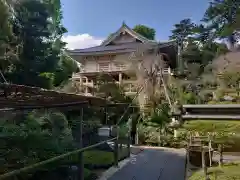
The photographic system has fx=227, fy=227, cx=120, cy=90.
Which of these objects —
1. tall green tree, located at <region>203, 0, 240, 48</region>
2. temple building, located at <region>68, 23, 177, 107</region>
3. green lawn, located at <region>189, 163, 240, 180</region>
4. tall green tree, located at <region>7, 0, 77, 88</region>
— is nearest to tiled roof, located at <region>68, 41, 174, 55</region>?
temple building, located at <region>68, 23, 177, 107</region>

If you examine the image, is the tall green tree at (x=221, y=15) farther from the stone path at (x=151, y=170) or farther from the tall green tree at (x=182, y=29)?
the stone path at (x=151, y=170)

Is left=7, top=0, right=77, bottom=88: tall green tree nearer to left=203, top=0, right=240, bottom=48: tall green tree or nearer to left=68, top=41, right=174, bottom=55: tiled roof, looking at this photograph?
left=68, top=41, right=174, bottom=55: tiled roof

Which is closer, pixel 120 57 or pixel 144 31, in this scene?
pixel 120 57

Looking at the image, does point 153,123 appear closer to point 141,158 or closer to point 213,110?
point 141,158

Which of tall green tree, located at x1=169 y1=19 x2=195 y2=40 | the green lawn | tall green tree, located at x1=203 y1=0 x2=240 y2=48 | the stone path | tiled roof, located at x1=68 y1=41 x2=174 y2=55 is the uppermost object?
tall green tree, located at x1=169 y1=19 x2=195 y2=40

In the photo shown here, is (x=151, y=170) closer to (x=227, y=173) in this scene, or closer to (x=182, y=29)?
(x=227, y=173)

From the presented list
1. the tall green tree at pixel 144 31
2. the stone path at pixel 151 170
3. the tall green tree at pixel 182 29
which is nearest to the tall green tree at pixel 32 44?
the stone path at pixel 151 170

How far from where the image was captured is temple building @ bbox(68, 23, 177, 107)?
1741cm

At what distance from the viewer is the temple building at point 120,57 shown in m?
17.4

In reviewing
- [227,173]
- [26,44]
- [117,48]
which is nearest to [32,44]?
[26,44]

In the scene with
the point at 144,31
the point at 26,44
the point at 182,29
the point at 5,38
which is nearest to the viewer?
the point at 5,38

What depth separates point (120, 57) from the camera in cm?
1900

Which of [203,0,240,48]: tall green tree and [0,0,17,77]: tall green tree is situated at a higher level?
[203,0,240,48]: tall green tree

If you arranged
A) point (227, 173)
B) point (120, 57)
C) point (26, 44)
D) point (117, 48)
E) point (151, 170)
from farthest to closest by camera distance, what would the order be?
point (117, 48) → point (120, 57) → point (26, 44) → point (151, 170) → point (227, 173)
